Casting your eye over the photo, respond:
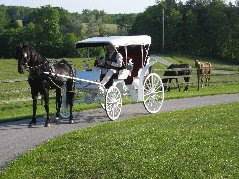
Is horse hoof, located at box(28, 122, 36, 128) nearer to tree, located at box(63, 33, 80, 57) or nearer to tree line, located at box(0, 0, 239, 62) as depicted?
tree, located at box(63, 33, 80, 57)

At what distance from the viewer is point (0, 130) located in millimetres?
12484

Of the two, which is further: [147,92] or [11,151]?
[147,92]

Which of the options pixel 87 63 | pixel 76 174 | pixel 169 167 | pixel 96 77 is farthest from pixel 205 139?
pixel 87 63

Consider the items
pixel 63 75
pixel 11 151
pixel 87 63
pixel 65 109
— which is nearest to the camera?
pixel 11 151

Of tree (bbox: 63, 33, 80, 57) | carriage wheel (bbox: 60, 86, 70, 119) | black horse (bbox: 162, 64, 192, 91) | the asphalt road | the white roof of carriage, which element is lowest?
the asphalt road

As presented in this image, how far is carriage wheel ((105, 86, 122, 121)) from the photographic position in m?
13.7

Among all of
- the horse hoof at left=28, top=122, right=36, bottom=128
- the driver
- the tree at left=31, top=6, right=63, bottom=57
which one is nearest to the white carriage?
the driver

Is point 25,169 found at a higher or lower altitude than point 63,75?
lower

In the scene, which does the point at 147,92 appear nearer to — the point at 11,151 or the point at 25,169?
the point at 11,151

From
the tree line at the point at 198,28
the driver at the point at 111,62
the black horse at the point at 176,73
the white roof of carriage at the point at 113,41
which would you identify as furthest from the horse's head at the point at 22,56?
the tree line at the point at 198,28

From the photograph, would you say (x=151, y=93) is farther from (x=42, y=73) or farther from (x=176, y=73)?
(x=176, y=73)

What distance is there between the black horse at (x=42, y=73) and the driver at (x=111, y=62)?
1.09 metres

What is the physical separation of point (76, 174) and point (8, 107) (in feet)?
37.5

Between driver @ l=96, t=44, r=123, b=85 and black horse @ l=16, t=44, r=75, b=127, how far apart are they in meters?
1.09
